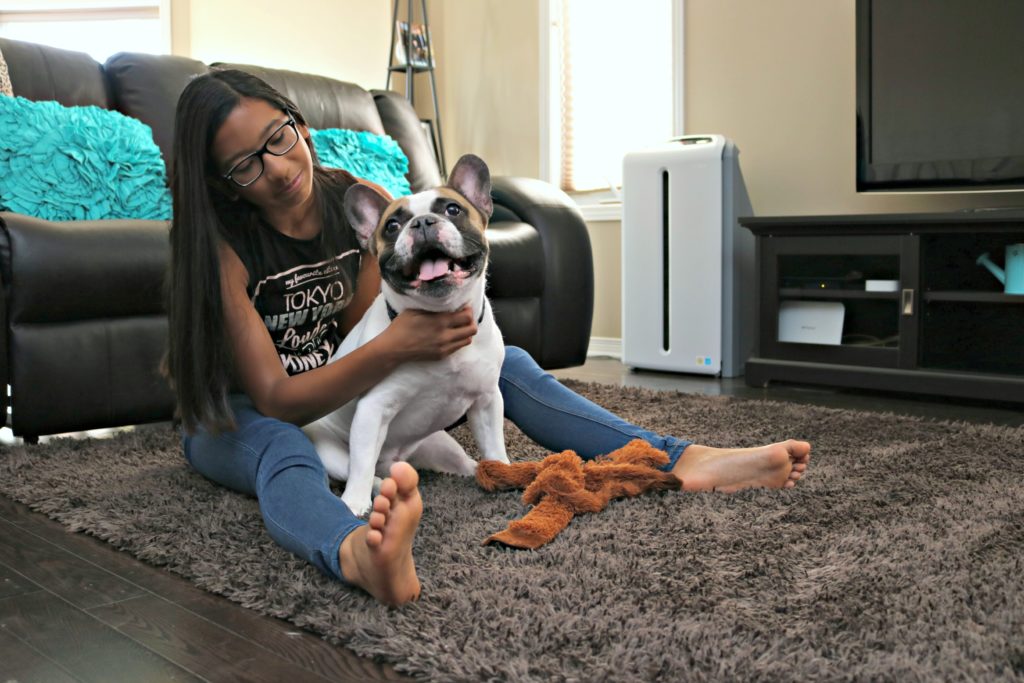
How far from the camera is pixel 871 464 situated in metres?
1.80

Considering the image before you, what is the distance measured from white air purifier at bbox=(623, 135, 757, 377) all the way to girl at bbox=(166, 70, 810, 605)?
181 cm

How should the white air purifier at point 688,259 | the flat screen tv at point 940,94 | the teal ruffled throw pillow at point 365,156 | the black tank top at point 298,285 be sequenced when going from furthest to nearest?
the white air purifier at point 688,259, the teal ruffled throw pillow at point 365,156, the flat screen tv at point 940,94, the black tank top at point 298,285

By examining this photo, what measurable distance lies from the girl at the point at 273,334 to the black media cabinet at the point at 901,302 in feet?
4.80

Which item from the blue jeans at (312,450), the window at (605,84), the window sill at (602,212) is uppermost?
the window at (605,84)

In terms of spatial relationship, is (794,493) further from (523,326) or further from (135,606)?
(523,326)

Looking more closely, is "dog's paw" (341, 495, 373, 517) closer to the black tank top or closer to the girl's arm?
the girl's arm

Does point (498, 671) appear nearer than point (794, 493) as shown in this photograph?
Yes

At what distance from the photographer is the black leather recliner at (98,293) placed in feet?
6.62

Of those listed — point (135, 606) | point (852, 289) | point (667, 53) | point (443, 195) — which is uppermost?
point (667, 53)

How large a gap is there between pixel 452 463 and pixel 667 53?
2627mm

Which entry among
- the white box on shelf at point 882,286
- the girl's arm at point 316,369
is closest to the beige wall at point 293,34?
the white box on shelf at point 882,286

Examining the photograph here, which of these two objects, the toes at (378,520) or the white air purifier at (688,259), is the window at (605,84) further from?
the toes at (378,520)

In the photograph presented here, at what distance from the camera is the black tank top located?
5.13 feet

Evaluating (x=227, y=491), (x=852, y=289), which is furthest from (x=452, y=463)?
(x=852, y=289)
